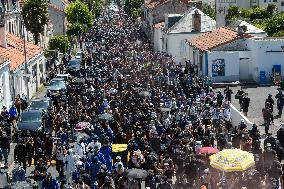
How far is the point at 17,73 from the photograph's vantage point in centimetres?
3703

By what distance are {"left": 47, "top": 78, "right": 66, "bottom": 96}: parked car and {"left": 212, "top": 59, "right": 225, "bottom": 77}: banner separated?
1037 cm

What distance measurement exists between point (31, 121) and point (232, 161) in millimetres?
13774

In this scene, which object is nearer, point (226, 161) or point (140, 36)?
point (226, 161)

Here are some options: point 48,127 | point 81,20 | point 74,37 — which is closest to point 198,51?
point 48,127

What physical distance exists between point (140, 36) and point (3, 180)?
199 feet

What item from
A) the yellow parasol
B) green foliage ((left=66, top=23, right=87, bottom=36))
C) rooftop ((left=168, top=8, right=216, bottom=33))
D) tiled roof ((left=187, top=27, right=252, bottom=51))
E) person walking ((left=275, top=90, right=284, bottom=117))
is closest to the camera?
the yellow parasol

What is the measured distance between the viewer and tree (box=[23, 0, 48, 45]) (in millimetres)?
54469

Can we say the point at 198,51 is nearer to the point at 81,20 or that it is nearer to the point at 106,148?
the point at 106,148

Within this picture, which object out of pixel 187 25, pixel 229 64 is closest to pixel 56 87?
pixel 229 64

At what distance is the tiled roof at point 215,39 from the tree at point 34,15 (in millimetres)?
14497

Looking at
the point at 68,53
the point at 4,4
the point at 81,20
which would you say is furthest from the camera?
the point at 81,20

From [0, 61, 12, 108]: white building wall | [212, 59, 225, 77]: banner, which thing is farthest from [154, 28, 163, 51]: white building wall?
[0, 61, 12, 108]: white building wall

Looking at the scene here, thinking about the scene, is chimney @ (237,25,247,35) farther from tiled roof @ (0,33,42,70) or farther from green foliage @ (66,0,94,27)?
green foliage @ (66,0,94,27)

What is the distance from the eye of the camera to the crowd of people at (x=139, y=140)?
61.5 feet
